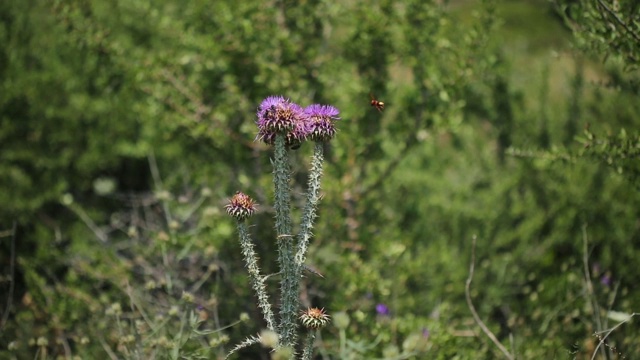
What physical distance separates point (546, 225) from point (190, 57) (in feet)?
10.4

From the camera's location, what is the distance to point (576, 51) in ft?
11.5

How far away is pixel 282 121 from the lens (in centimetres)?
226

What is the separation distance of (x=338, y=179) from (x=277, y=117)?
7.48 feet

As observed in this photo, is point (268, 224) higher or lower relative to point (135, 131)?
lower

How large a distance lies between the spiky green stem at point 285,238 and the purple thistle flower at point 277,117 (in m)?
0.04

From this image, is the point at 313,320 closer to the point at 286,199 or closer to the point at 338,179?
the point at 286,199

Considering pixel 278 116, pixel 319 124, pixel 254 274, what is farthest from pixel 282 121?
pixel 254 274

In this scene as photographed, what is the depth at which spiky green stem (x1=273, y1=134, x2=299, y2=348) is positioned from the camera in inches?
90.5

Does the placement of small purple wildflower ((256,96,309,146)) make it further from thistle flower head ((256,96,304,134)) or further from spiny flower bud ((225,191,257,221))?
spiny flower bud ((225,191,257,221))

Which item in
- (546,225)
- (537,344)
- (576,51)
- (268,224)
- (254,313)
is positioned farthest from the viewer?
(546,225)

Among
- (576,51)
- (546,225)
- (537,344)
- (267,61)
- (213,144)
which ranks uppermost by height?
(267,61)

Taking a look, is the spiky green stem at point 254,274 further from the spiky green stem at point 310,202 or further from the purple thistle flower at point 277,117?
the purple thistle flower at point 277,117

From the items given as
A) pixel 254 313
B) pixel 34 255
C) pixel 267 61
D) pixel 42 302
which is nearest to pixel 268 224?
pixel 254 313

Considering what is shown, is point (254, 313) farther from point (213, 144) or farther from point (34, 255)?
point (34, 255)
